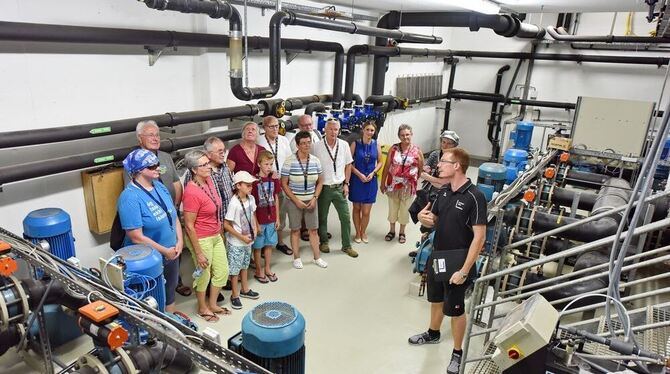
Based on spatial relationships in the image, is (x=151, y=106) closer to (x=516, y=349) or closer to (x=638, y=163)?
(x=516, y=349)

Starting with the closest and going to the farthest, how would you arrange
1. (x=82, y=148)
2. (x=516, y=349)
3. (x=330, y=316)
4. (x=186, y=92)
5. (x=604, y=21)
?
(x=516, y=349) < (x=82, y=148) < (x=330, y=316) < (x=186, y=92) < (x=604, y=21)

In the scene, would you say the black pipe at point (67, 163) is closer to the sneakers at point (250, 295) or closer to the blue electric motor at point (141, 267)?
the blue electric motor at point (141, 267)

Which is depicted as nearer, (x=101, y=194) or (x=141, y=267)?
(x=141, y=267)

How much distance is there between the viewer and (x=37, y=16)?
9.52 ft

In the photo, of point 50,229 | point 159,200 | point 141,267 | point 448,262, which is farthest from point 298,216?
point 50,229

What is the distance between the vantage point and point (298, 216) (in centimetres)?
422

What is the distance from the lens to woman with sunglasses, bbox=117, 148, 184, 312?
108 inches

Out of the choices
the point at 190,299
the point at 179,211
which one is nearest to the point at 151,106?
the point at 179,211

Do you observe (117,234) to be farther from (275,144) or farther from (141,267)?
(275,144)

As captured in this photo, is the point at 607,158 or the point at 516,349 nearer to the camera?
the point at 516,349

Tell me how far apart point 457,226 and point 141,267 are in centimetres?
193

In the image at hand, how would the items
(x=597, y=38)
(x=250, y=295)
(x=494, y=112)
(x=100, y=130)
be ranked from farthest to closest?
(x=494, y=112) → (x=597, y=38) → (x=250, y=295) → (x=100, y=130)

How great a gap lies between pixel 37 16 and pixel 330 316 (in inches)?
122

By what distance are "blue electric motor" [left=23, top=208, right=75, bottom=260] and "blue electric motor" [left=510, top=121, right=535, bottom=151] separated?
591cm
